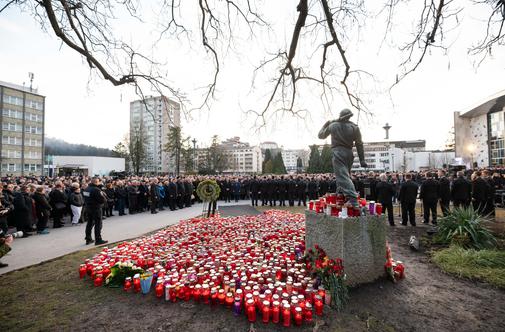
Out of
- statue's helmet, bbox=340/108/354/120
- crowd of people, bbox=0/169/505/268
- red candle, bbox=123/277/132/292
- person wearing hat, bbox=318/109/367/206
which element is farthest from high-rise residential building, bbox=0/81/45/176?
statue's helmet, bbox=340/108/354/120

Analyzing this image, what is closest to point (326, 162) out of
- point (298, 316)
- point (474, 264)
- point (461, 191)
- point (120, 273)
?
point (461, 191)

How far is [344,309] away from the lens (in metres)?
4.18

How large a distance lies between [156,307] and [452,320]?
4.52 meters

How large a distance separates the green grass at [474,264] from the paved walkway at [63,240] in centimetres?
917

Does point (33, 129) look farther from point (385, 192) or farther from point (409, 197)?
point (409, 197)

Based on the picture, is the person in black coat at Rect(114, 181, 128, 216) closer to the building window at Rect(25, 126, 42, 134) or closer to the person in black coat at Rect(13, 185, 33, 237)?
the person in black coat at Rect(13, 185, 33, 237)

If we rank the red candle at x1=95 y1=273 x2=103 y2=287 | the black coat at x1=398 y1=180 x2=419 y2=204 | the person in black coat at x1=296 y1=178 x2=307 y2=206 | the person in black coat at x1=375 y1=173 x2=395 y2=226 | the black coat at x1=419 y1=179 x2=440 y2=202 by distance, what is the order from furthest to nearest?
the person in black coat at x1=296 y1=178 x2=307 y2=206
the person in black coat at x1=375 y1=173 x2=395 y2=226
the black coat at x1=419 y1=179 x2=440 y2=202
the black coat at x1=398 y1=180 x2=419 y2=204
the red candle at x1=95 y1=273 x2=103 y2=287

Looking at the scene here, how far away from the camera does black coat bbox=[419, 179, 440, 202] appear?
1062 centimetres

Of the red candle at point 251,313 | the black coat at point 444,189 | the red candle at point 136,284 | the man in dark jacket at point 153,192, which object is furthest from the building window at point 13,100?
the black coat at point 444,189

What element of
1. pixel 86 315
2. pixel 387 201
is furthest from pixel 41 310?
pixel 387 201

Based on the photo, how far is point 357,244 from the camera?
493 cm

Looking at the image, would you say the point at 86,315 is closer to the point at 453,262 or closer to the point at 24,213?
the point at 453,262

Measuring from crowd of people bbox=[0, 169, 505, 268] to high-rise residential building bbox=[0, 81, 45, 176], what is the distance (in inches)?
2351

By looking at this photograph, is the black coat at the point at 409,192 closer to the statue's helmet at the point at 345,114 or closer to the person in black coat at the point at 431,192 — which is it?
the person in black coat at the point at 431,192
